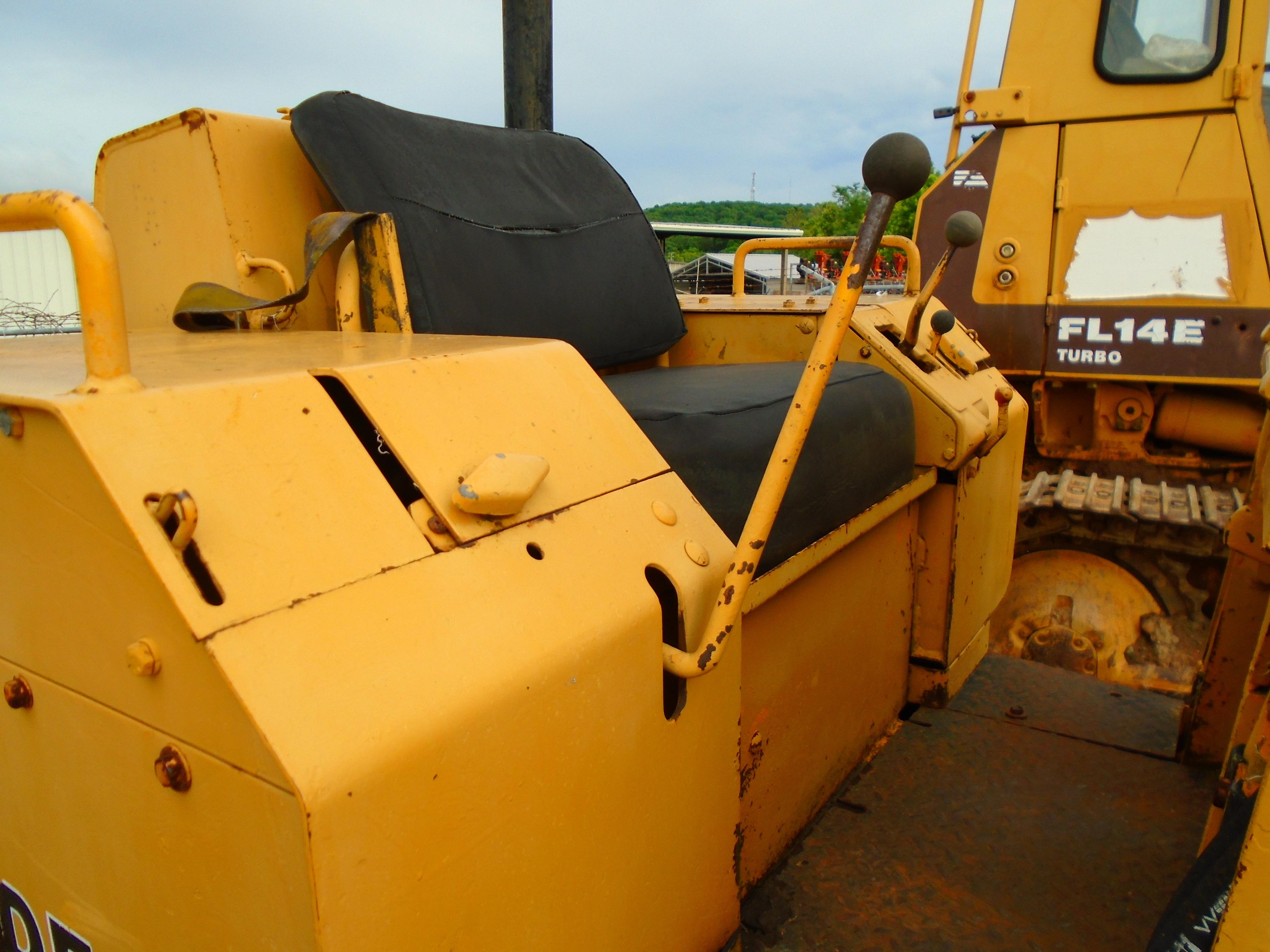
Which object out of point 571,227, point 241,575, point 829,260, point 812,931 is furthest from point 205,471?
point 829,260

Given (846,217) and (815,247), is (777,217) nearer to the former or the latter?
Answer: (846,217)

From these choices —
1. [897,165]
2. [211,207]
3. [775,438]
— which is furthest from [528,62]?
[897,165]

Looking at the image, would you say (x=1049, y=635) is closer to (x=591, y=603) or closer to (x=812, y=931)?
(x=812, y=931)

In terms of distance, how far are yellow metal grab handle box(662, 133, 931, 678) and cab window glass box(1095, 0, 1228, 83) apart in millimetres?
2693

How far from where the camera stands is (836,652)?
5.39 ft

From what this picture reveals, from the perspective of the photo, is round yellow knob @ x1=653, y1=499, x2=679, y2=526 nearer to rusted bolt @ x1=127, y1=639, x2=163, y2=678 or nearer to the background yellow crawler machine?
rusted bolt @ x1=127, y1=639, x2=163, y2=678

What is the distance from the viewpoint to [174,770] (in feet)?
2.28

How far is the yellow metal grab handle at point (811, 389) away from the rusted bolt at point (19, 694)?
56 cm

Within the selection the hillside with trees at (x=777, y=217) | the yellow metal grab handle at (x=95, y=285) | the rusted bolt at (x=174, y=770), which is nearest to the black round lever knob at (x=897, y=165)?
the yellow metal grab handle at (x=95, y=285)

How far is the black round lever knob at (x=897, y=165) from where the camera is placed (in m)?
0.89

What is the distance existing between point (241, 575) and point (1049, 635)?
113 inches

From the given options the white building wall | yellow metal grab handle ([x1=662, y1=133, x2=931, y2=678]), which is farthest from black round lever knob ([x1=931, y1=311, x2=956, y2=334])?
the white building wall

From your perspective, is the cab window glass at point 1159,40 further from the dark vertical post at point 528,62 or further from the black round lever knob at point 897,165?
the black round lever knob at point 897,165

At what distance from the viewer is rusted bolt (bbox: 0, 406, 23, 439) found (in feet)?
2.29
